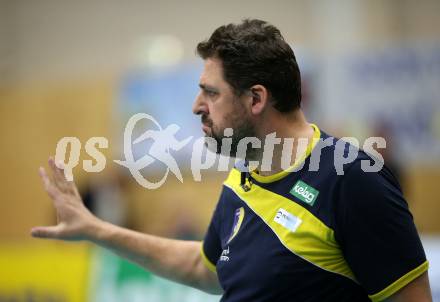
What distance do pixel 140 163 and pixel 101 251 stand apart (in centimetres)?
263

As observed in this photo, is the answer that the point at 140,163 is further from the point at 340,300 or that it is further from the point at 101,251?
the point at 340,300

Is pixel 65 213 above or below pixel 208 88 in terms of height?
below

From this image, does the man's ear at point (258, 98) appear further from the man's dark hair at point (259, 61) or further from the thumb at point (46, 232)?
the thumb at point (46, 232)

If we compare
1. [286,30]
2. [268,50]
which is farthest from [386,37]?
[268,50]

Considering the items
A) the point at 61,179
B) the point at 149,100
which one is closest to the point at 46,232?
the point at 61,179

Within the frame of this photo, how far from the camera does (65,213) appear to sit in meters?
3.24

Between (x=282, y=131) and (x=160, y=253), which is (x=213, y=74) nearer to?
(x=282, y=131)

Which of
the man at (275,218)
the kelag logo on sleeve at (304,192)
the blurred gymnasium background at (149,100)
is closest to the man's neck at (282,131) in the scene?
the man at (275,218)

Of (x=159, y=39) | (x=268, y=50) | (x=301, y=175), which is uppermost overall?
(x=268, y=50)

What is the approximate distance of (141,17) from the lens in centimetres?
1442

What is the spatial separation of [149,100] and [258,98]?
735 centimetres

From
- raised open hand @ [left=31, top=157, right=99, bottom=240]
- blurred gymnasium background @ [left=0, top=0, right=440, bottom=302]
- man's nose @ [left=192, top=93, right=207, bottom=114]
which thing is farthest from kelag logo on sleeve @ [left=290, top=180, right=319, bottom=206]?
blurred gymnasium background @ [left=0, top=0, right=440, bottom=302]

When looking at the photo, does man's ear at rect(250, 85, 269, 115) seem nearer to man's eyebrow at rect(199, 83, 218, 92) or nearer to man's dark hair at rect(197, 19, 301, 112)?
man's dark hair at rect(197, 19, 301, 112)

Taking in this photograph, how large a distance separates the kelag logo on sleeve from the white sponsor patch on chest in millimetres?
77
